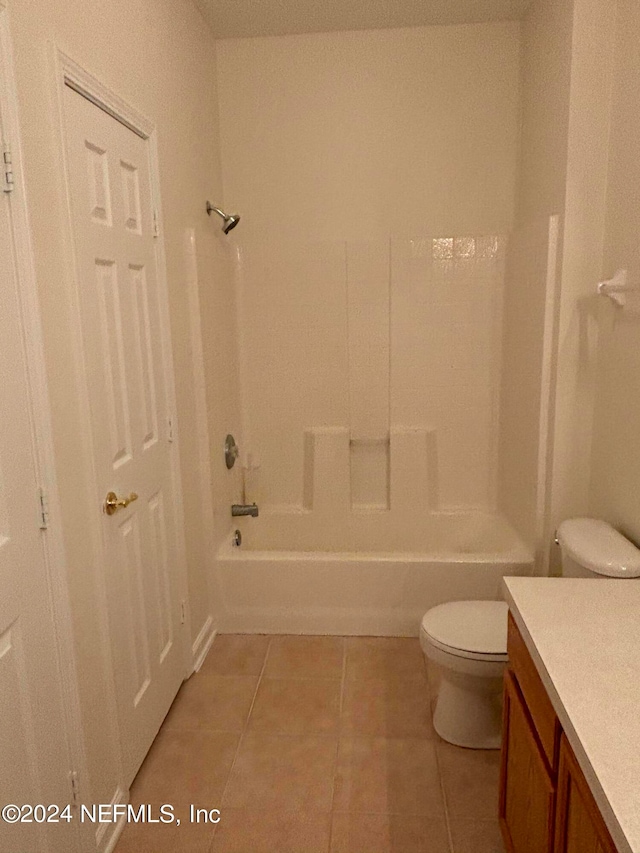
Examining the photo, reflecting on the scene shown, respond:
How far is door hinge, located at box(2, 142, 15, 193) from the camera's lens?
1255 mm

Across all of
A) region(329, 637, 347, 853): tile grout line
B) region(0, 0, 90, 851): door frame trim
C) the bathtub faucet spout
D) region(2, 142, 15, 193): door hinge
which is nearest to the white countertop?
region(329, 637, 347, 853): tile grout line

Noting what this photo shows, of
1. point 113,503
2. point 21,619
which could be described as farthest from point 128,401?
point 21,619

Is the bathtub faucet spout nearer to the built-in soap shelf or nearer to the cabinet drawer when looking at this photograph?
the cabinet drawer

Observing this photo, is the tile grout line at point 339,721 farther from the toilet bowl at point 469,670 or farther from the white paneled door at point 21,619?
the white paneled door at point 21,619

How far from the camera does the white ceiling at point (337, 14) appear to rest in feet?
8.76

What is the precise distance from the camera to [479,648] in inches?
79.0

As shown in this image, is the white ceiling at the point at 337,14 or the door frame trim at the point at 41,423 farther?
the white ceiling at the point at 337,14

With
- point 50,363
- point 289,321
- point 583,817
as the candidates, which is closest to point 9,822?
point 50,363

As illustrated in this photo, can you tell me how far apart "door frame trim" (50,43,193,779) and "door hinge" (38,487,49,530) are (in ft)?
0.74

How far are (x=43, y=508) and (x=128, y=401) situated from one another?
1.87ft

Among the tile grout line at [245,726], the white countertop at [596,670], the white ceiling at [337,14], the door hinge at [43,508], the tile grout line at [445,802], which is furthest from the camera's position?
the white ceiling at [337,14]

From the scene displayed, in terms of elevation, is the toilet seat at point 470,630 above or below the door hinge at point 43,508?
below

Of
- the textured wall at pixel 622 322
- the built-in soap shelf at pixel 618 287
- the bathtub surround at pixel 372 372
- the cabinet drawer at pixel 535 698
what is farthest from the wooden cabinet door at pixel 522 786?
the bathtub surround at pixel 372 372

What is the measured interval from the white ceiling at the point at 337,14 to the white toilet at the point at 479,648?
2239 mm
